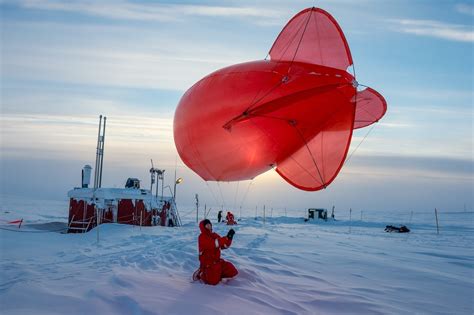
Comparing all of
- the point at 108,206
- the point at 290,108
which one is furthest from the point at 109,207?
the point at 290,108

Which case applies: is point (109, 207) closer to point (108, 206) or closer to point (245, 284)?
point (108, 206)

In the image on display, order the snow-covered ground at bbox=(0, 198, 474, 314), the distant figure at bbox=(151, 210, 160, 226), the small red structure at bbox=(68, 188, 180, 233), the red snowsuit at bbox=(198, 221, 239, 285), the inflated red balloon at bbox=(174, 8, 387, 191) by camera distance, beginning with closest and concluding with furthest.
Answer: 1. the snow-covered ground at bbox=(0, 198, 474, 314)
2. the red snowsuit at bbox=(198, 221, 239, 285)
3. the inflated red balloon at bbox=(174, 8, 387, 191)
4. the small red structure at bbox=(68, 188, 180, 233)
5. the distant figure at bbox=(151, 210, 160, 226)

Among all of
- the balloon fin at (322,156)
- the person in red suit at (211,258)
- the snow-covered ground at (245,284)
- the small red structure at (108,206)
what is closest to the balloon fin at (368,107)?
the balloon fin at (322,156)

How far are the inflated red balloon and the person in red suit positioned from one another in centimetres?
200

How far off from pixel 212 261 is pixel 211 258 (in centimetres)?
8

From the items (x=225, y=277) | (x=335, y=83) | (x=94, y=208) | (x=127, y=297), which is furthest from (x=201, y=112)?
(x=94, y=208)

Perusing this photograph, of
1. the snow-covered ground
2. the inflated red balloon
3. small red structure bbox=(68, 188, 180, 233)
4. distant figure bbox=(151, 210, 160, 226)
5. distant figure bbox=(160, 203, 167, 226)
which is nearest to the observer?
the snow-covered ground

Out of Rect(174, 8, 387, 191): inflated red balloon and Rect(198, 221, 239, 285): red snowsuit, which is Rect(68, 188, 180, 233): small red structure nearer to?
Rect(174, 8, 387, 191): inflated red balloon

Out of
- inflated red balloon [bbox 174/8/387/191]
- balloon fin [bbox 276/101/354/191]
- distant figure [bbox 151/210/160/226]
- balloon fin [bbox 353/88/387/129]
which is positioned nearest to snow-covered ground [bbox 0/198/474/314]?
balloon fin [bbox 276/101/354/191]

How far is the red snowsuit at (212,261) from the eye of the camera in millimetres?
6879

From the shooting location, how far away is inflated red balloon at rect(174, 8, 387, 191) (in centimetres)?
731

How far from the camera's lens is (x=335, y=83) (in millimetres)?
7145

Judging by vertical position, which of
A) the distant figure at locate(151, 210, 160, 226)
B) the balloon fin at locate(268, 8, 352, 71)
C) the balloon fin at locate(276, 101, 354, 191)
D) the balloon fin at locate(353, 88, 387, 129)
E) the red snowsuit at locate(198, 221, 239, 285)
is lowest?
the distant figure at locate(151, 210, 160, 226)

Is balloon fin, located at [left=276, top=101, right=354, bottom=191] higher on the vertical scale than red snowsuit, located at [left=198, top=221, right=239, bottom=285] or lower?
higher
